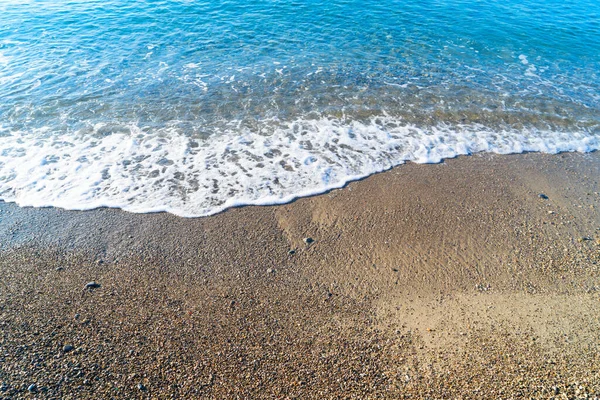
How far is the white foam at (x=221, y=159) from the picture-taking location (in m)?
9.07

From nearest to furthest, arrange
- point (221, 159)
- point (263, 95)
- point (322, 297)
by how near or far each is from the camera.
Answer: point (322, 297), point (221, 159), point (263, 95)

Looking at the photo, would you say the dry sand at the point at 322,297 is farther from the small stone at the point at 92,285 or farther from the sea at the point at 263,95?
the sea at the point at 263,95

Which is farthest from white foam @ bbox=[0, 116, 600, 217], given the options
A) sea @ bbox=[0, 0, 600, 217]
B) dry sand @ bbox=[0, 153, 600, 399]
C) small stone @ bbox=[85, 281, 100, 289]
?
small stone @ bbox=[85, 281, 100, 289]

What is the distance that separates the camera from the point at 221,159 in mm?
10398

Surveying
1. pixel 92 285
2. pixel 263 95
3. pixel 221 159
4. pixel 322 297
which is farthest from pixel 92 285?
pixel 263 95

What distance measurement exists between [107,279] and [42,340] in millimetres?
1502

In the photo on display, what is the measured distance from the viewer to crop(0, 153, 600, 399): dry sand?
17.5ft

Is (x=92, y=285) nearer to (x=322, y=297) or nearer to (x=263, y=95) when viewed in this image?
(x=322, y=297)

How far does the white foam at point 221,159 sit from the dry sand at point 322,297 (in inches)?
23.0

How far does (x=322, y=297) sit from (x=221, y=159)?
5.44 metres

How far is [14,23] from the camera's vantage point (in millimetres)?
19938

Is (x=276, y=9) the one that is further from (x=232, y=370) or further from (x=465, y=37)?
(x=232, y=370)

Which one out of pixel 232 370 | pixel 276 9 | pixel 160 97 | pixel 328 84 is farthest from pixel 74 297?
pixel 276 9

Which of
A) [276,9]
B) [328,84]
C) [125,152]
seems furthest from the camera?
[276,9]
